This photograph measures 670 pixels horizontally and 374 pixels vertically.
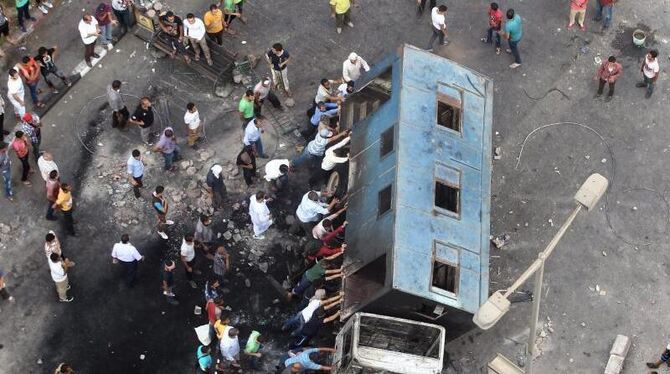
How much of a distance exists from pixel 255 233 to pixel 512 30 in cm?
720

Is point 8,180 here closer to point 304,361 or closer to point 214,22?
point 214,22

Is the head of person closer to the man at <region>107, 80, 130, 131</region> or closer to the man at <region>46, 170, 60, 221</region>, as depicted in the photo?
the man at <region>107, 80, 130, 131</region>

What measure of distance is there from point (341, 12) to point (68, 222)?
24.7ft

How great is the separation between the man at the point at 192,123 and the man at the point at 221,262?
268cm

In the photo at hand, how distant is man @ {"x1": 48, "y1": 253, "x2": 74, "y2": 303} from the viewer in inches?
696

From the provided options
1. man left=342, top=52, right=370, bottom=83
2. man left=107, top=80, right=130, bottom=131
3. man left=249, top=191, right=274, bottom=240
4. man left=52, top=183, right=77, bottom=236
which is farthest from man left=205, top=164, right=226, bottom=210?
man left=342, top=52, right=370, bottom=83

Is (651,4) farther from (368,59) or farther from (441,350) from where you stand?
(441,350)

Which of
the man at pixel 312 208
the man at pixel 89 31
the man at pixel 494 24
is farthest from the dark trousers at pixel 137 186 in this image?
the man at pixel 494 24

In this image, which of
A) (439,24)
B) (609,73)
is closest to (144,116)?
(439,24)

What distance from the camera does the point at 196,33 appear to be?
69.3 ft

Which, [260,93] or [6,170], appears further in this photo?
[260,93]

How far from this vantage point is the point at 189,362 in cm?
1823

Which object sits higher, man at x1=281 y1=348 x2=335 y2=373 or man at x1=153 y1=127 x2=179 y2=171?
man at x1=153 y1=127 x2=179 y2=171

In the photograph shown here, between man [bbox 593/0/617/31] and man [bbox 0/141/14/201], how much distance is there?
13.2 m
